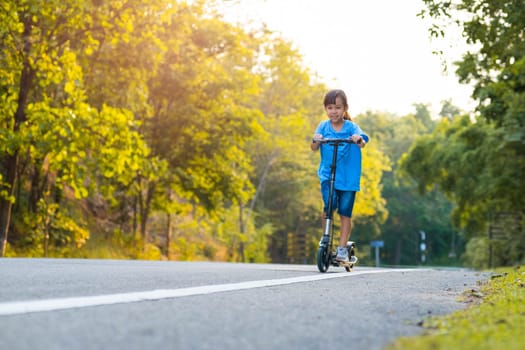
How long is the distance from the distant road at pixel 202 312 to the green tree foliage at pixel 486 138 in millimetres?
7715

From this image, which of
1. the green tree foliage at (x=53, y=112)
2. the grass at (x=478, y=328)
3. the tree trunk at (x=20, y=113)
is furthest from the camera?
the tree trunk at (x=20, y=113)

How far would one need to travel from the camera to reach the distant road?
3.15m

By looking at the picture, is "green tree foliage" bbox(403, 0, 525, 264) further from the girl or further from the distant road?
the distant road

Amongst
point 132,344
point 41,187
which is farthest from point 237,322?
point 41,187

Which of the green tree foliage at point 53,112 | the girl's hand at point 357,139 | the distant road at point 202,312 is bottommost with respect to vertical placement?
the distant road at point 202,312

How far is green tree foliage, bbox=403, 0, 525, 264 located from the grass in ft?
27.2

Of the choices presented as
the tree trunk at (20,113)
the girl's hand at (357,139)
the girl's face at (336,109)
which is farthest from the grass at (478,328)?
the tree trunk at (20,113)

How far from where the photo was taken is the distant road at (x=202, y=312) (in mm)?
3152

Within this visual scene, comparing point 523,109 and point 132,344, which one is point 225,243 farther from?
point 132,344

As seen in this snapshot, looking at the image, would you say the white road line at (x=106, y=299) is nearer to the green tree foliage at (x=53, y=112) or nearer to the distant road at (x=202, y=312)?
the distant road at (x=202, y=312)

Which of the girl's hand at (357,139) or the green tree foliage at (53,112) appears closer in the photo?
the girl's hand at (357,139)

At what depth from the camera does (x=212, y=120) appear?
83.1 ft

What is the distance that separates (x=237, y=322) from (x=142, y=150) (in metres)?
13.5

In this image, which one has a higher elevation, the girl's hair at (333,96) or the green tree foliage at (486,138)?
the green tree foliage at (486,138)
